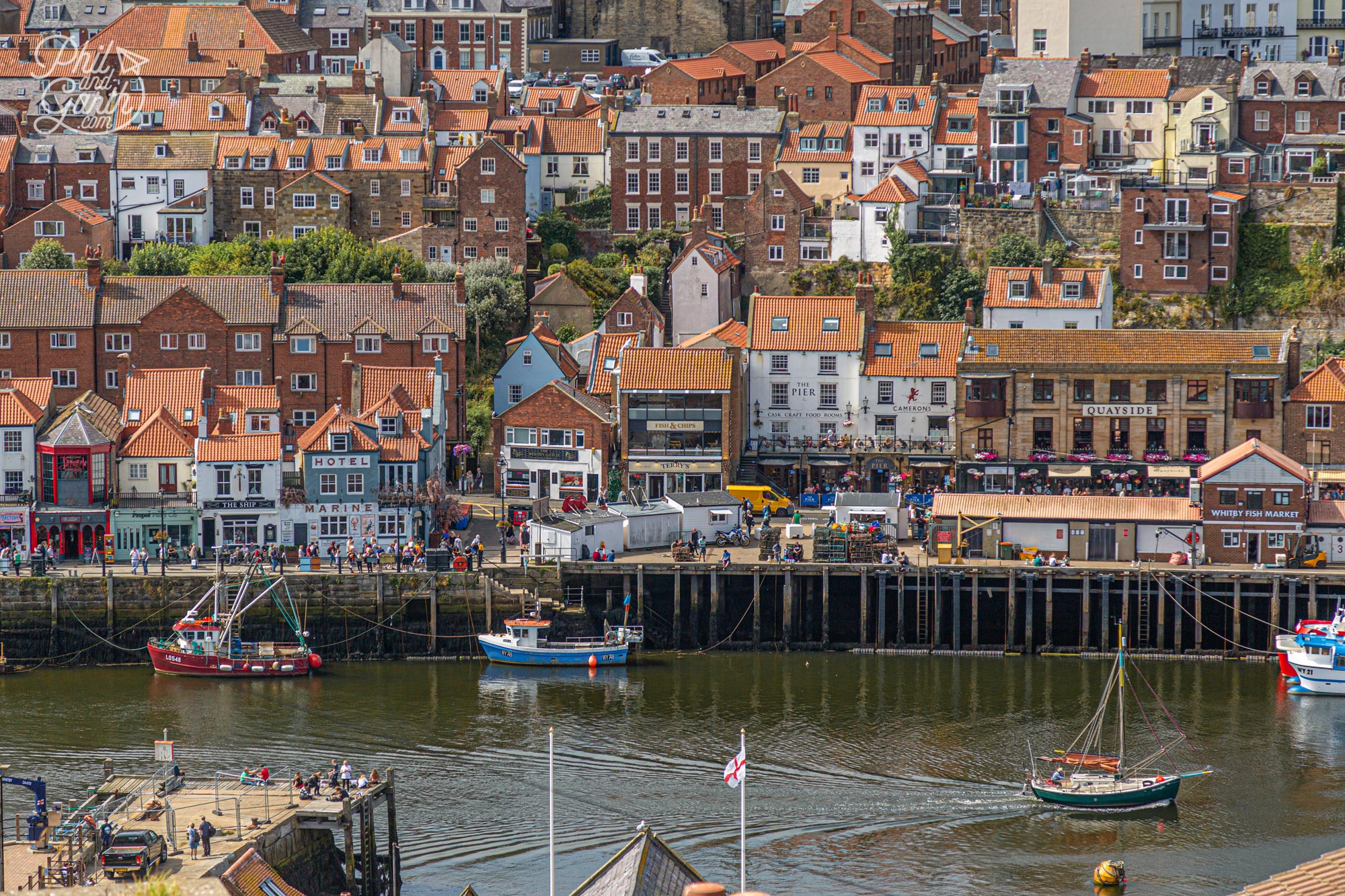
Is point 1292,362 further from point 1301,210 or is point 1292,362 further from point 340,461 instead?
point 340,461

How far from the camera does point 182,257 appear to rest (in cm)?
12900

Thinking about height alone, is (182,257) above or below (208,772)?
above

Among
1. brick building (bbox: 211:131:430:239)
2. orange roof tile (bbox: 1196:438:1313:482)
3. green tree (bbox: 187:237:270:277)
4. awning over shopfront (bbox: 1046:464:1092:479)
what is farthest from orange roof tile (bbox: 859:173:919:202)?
orange roof tile (bbox: 1196:438:1313:482)

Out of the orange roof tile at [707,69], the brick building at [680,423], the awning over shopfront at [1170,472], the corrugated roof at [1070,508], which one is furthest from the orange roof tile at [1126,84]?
the corrugated roof at [1070,508]

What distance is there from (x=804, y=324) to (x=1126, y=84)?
1158 inches

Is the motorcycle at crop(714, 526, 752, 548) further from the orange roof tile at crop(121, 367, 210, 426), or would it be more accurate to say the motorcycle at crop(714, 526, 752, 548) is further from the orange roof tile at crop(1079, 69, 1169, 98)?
the orange roof tile at crop(1079, 69, 1169, 98)

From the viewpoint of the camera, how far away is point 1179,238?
12394 centimetres

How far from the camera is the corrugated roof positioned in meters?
102

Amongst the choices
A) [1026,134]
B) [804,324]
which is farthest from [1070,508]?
[1026,134]

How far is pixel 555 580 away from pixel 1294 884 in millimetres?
57471

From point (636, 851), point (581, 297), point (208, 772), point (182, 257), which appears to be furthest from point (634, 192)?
point (636, 851)

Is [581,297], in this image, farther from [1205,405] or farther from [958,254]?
[1205,405]

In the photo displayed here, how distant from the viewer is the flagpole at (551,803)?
67.6 m

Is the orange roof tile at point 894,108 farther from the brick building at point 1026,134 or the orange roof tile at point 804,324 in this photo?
the orange roof tile at point 804,324
